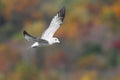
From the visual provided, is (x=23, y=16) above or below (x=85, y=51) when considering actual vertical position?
above

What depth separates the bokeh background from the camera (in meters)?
34.7

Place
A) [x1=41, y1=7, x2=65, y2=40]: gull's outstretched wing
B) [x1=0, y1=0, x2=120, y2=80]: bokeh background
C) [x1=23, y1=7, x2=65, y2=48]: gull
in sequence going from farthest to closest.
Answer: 1. [x1=0, y1=0, x2=120, y2=80]: bokeh background
2. [x1=41, y1=7, x2=65, y2=40]: gull's outstretched wing
3. [x1=23, y1=7, x2=65, y2=48]: gull

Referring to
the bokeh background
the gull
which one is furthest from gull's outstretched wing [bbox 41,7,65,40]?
the bokeh background

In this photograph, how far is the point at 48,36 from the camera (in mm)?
10914

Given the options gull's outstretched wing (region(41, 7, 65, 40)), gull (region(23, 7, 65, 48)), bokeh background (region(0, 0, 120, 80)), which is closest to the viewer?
gull (region(23, 7, 65, 48))

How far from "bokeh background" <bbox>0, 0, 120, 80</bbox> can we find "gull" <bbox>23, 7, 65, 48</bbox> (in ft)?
60.3

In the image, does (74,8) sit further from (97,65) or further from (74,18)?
(97,65)

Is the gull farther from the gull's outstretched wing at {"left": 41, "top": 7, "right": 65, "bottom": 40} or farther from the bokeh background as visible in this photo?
Answer: the bokeh background

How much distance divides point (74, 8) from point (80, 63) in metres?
4.67

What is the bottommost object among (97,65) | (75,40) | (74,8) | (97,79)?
(97,79)

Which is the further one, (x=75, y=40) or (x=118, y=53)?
(x=75, y=40)

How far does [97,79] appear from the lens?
3250cm

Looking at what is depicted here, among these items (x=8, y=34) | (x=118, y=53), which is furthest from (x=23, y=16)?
→ (x=118, y=53)

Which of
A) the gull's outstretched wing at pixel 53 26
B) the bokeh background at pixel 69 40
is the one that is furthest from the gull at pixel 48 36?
the bokeh background at pixel 69 40
